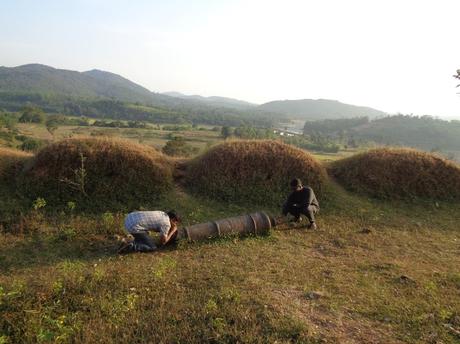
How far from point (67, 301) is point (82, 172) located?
5.61 meters

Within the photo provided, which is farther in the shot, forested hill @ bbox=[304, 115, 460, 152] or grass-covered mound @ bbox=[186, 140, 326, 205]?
forested hill @ bbox=[304, 115, 460, 152]

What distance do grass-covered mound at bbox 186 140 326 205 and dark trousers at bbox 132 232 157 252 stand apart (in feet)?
14.1

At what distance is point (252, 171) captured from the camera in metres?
12.6

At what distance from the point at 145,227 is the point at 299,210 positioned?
15.1ft

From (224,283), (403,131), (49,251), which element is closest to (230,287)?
(224,283)

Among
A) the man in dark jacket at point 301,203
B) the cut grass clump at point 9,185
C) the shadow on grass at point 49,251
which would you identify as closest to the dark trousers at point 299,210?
the man in dark jacket at point 301,203

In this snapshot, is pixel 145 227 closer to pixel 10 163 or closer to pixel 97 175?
pixel 97 175

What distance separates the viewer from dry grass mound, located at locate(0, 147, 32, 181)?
11.0 meters

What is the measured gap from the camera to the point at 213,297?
5.45 meters

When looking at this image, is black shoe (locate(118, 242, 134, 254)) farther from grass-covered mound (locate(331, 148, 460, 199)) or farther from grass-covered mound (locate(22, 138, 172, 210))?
grass-covered mound (locate(331, 148, 460, 199))

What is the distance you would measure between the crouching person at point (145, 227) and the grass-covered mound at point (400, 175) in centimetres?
845

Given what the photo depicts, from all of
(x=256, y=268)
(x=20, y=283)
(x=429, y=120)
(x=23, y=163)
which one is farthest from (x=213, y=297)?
(x=429, y=120)

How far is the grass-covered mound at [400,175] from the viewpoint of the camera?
13.2 meters

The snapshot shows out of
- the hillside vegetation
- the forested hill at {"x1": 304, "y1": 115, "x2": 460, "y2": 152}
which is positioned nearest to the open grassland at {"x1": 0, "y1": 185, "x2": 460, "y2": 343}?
the forested hill at {"x1": 304, "y1": 115, "x2": 460, "y2": 152}
